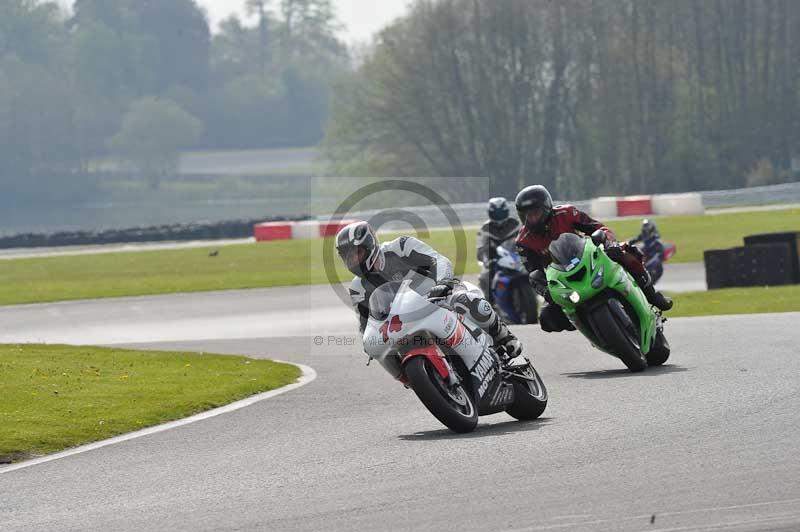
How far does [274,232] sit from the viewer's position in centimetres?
4447

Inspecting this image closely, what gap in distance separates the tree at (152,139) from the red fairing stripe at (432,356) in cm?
11927

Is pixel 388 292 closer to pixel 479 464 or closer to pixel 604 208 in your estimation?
pixel 479 464

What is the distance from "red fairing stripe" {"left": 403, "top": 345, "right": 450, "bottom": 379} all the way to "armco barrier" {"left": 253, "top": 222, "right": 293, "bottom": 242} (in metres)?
35.1

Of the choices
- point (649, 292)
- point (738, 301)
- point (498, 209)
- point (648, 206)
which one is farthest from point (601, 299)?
point (648, 206)

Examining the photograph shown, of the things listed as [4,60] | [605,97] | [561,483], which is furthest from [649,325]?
[4,60]

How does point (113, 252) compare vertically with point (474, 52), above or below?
below

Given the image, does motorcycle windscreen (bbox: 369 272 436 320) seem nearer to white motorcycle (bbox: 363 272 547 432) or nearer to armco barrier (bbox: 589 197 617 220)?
white motorcycle (bbox: 363 272 547 432)

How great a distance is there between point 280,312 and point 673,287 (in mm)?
6265

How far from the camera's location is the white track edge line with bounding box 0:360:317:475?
32.2 ft

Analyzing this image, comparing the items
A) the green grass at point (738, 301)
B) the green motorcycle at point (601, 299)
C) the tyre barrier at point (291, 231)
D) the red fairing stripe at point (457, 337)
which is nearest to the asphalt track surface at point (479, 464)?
the green motorcycle at point (601, 299)

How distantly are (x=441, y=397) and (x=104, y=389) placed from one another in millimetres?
5084

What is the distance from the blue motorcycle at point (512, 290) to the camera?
744 inches

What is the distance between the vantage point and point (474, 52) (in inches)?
3029

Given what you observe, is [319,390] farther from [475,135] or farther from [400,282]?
[475,135]
